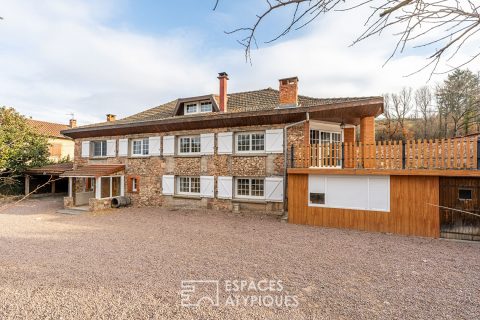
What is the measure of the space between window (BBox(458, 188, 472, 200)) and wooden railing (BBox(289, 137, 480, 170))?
74 cm

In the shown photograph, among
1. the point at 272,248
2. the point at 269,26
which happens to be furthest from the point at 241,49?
the point at 272,248

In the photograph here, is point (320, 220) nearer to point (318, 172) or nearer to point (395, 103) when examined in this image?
point (318, 172)

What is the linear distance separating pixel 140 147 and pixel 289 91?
31.5ft

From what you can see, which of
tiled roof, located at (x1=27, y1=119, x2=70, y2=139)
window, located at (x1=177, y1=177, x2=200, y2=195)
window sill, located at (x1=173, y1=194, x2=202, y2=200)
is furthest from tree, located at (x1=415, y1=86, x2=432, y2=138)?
tiled roof, located at (x1=27, y1=119, x2=70, y2=139)

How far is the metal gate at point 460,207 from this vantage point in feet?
27.2

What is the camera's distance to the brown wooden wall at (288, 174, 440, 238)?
8.57 metres

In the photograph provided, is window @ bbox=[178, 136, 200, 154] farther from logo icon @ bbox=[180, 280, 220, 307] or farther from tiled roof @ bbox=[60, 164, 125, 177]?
logo icon @ bbox=[180, 280, 220, 307]

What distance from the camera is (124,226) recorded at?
1081cm

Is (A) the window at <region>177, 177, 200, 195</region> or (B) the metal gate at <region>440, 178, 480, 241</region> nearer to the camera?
(B) the metal gate at <region>440, 178, 480, 241</region>

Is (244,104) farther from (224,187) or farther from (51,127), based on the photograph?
(51,127)

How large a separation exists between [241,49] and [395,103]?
149 ft

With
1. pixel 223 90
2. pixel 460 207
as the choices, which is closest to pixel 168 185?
pixel 223 90

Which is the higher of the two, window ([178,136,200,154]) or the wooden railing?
window ([178,136,200,154])

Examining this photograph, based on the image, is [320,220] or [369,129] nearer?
[320,220]
